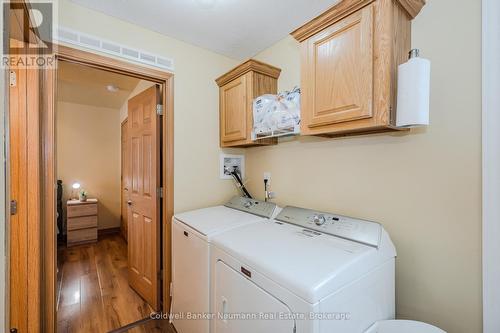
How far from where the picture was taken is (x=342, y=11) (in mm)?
1220

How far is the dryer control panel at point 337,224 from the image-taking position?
115 centimetres

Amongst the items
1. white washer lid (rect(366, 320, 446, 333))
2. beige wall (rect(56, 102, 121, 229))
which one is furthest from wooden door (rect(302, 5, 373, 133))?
beige wall (rect(56, 102, 121, 229))

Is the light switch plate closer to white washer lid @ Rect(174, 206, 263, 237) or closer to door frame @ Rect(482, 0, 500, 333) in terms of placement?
white washer lid @ Rect(174, 206, 263, 237)

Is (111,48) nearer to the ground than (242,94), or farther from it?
farther from it

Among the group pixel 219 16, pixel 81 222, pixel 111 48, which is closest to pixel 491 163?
pixel 219 16

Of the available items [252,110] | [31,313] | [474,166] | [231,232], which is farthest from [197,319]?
[474,166]

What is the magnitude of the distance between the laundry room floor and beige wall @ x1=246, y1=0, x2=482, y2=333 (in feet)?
6.88

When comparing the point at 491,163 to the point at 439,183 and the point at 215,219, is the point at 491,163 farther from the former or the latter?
the point at 215,219

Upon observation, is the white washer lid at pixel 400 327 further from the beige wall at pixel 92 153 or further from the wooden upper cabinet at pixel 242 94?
the beige wall at pixel 92 153

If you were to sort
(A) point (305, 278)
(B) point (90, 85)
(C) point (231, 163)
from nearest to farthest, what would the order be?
(A) point (305, 278)
(C) point (231, 163)
(B) point (90, 85)

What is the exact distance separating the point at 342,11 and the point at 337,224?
3.94 ft

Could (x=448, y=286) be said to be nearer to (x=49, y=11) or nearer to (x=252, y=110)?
(x=252, y=110)

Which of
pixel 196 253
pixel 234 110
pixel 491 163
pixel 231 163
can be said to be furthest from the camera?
pixel 231 163

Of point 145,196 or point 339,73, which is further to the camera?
point 145,196
